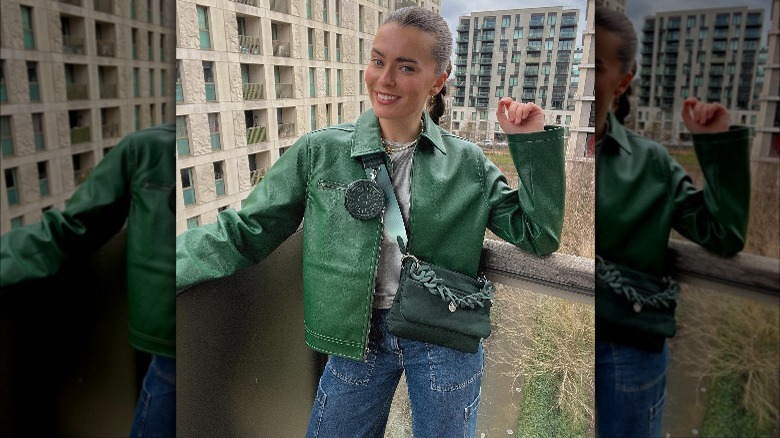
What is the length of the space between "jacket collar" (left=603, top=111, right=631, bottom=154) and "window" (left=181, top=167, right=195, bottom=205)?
934mm

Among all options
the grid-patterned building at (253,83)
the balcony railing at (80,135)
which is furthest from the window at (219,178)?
the balcony railing at (80,135)

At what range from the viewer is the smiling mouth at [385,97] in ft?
4.77

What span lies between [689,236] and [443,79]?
66cm

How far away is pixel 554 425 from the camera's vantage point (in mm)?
1626

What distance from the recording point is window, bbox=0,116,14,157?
3.36 ft

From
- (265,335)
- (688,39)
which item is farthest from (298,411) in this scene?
(688,39)

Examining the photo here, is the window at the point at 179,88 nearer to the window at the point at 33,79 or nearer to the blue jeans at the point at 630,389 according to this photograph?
the window at the point at 33,79

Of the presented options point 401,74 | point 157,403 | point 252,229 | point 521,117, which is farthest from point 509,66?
point 157,403

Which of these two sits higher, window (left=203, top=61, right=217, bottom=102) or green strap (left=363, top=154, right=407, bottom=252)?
window (left=203, top=61, right=217, bottom=102)

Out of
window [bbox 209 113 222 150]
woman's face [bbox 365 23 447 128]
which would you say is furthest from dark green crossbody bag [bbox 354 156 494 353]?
window [bbox 209 113 222 150]

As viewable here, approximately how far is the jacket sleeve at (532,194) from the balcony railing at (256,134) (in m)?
0.51

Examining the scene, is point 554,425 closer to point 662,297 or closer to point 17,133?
point 662,297

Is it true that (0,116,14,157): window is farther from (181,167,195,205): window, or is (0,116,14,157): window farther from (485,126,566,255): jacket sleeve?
(485,126,566,255): jacket sleeve

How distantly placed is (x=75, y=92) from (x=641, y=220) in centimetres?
90
